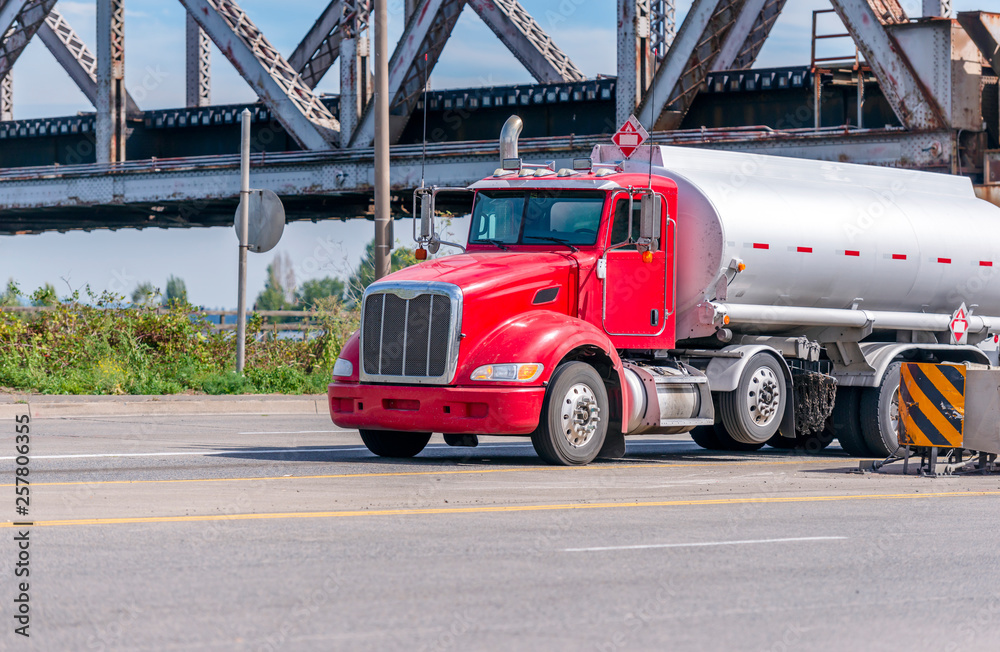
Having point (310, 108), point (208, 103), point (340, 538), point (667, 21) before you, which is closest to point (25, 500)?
point (340, 538)

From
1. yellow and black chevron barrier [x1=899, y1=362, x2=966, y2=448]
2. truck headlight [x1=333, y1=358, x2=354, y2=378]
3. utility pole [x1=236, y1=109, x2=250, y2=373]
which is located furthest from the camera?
utility pole [x1=236, y1=109, x2=250, y2=373]

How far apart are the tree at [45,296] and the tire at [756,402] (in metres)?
14.0

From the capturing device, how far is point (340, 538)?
8453 millimetres

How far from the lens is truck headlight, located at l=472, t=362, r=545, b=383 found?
1282 cm

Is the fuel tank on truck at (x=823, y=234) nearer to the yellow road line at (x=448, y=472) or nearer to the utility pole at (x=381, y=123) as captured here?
the yellow road line at (x=448, y=472)

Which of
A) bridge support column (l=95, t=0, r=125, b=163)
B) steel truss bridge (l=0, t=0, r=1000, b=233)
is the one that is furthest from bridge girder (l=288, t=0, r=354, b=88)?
bridge support column (l=95, t=0, r=125, b=163)

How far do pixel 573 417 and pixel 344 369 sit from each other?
228 cm

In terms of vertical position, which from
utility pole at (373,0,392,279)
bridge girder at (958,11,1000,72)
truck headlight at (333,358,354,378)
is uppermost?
bridge girder at (958,11,1000,72)

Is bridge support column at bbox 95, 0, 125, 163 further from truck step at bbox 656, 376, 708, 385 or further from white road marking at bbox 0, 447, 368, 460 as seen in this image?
truck step at bbox 656, 376, 708, 385

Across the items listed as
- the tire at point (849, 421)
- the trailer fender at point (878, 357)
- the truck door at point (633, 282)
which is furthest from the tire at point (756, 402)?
the tire at point (849, 421)

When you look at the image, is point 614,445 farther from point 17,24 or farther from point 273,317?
point 17,24

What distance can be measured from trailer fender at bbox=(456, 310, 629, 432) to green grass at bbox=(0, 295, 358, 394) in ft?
33.6

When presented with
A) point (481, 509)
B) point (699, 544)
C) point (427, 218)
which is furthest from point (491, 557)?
point (427, 218)

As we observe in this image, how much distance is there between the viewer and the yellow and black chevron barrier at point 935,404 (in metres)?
14.0
